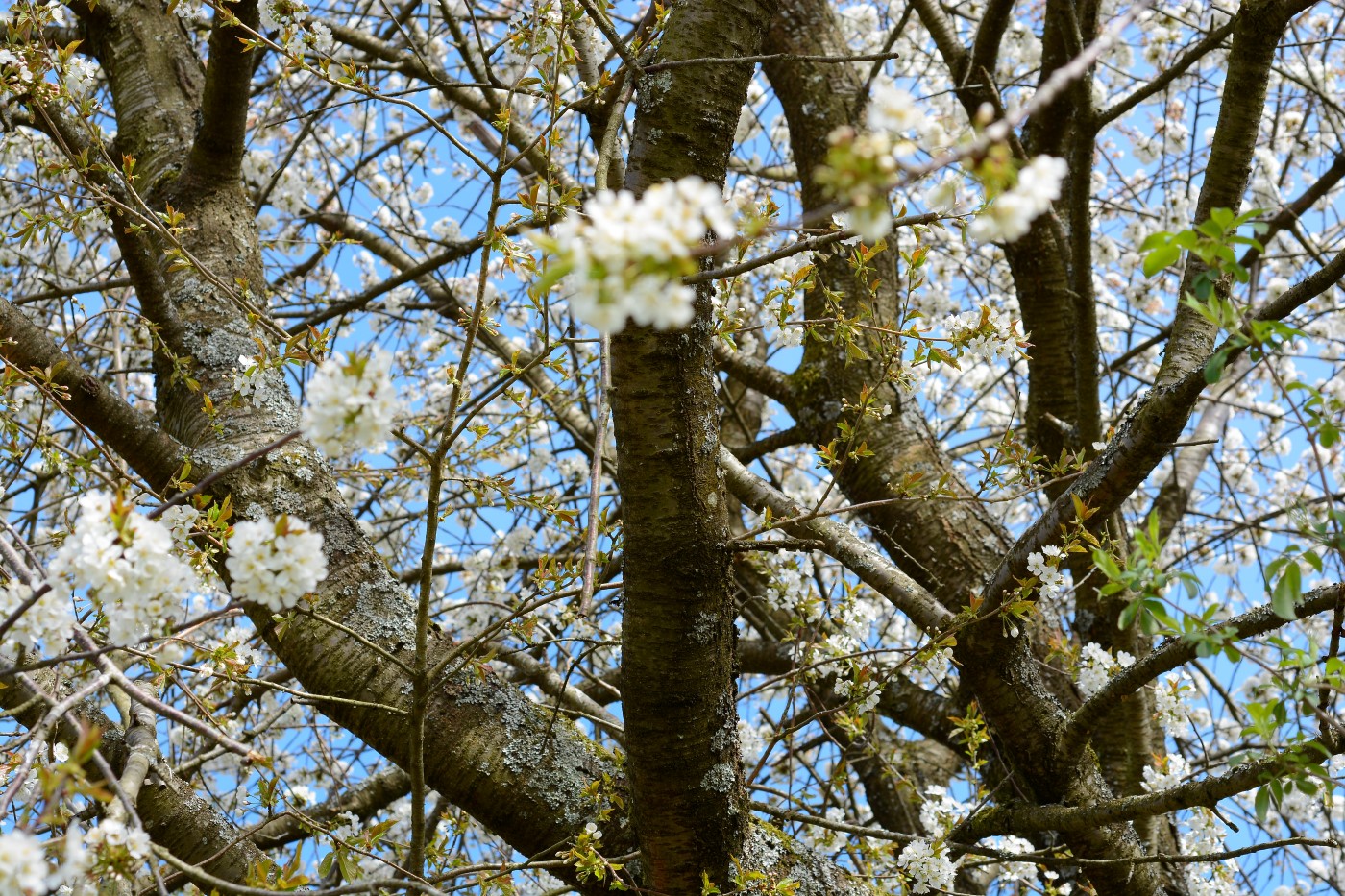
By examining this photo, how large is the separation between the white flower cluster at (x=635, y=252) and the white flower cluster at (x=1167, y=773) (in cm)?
187

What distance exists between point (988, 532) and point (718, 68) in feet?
5.06

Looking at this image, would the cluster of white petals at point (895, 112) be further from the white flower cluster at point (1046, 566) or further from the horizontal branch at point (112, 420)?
the horizontal branch at point (112, 420)

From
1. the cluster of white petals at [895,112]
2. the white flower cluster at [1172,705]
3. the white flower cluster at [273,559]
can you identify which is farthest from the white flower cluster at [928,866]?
the cluster of white petals at [895,112]

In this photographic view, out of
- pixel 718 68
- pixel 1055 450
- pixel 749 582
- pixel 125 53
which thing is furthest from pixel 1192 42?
pixel 125 53

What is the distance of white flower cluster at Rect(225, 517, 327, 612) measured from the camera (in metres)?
0.98

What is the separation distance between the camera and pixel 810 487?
15.5ft

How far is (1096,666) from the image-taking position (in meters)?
1.95

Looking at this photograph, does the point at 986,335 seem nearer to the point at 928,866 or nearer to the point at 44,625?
the point at 928,866

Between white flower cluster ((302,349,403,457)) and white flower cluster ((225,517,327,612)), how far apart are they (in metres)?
0.11

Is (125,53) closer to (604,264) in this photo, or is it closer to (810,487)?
(604,264)

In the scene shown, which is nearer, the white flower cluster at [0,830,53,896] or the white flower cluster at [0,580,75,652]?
the white flower cluster at [0,830,53,896]

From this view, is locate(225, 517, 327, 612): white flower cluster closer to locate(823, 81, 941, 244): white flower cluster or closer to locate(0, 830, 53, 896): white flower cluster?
locate(0, 830, 53, 896): white flower cluster

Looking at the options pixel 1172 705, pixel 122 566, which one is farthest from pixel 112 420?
pixel 1172 705

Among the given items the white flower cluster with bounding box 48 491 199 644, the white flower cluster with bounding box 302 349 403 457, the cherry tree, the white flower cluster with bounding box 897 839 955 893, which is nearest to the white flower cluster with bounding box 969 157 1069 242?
the cherry tree
